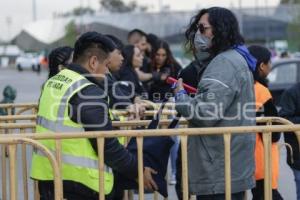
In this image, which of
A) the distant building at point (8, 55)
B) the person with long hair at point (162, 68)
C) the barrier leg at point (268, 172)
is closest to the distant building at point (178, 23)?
the distant building at point (8, 55)

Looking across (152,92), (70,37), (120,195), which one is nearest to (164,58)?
(152,92)

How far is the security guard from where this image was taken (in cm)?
390

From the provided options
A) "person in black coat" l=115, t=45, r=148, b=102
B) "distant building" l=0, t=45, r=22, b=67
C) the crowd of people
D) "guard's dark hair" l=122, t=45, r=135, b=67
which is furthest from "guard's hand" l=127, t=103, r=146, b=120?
"distant building" l=0, t=45, r=22, b=67

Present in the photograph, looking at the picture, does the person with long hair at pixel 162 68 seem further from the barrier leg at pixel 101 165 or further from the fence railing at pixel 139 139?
the barrier leg at pixel 101 165

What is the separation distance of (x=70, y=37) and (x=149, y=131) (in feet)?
232

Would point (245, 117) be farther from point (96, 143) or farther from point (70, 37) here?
point (70, 37)

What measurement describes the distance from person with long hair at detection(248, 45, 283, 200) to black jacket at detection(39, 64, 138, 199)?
1160 mm

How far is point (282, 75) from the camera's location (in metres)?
14.7

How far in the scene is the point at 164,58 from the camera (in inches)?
328

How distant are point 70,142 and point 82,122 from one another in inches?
5.7

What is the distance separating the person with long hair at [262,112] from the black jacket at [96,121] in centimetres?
116

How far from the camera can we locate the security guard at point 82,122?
3.90 m

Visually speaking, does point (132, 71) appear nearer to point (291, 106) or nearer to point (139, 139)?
point (291, 106)

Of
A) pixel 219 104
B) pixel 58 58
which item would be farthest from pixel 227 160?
pixel 58 58
